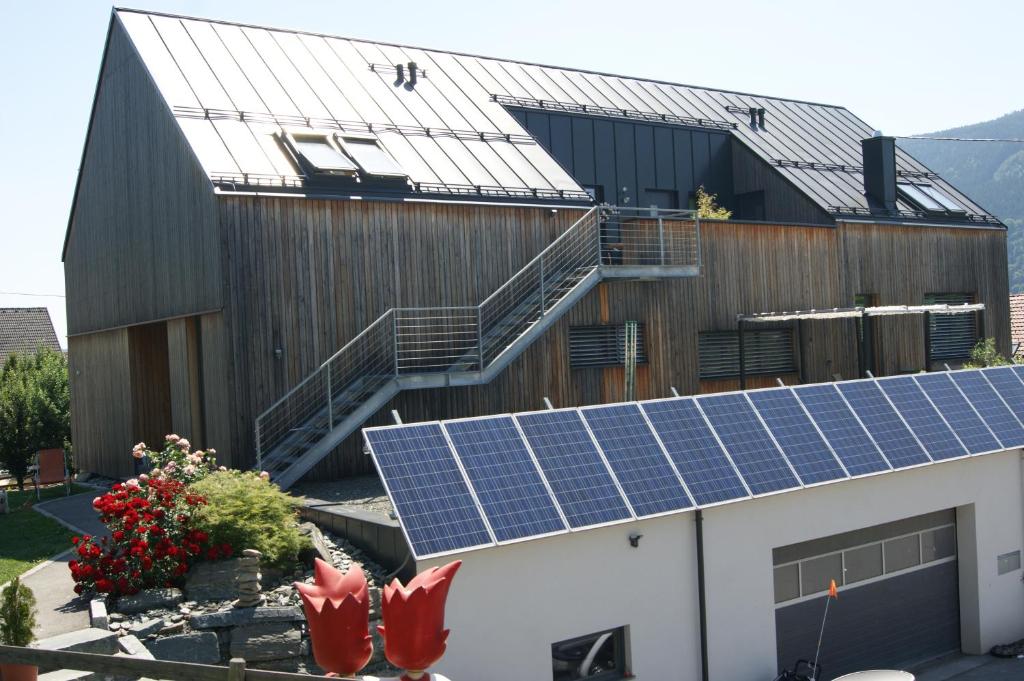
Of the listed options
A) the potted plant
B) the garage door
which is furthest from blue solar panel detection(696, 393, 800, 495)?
the potted plant

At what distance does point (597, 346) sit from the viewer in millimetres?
19797

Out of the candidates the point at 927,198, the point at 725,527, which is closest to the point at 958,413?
the point at 725,527

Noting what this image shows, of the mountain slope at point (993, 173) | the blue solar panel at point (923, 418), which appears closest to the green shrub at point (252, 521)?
the blue solar panel at point (923, 418)

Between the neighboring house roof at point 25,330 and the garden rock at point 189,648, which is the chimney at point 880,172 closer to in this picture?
the garden rock at point 189,648

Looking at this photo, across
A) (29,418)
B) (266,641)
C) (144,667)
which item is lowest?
(266,641)

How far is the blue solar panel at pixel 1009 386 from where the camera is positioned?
52.5 ft

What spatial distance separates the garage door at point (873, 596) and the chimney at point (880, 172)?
499 inches

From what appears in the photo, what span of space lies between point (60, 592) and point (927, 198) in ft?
76.3

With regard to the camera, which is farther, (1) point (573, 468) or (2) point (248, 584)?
(1) point (573, 468)

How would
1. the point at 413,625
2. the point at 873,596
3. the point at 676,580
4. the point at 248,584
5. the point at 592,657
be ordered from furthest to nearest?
the point at 873,596
the point at 676,580
the point at 592,657
the point at 248,584
the point at 413,625

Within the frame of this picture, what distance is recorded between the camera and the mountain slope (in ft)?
475

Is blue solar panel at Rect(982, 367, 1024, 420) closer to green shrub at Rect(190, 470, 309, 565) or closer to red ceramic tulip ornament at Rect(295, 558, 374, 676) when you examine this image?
green shrub at Rect(190, 470, 309, 565)

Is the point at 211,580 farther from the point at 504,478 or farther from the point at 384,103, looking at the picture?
the point at 384,103

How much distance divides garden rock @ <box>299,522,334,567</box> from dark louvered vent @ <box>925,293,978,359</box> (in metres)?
18.8
